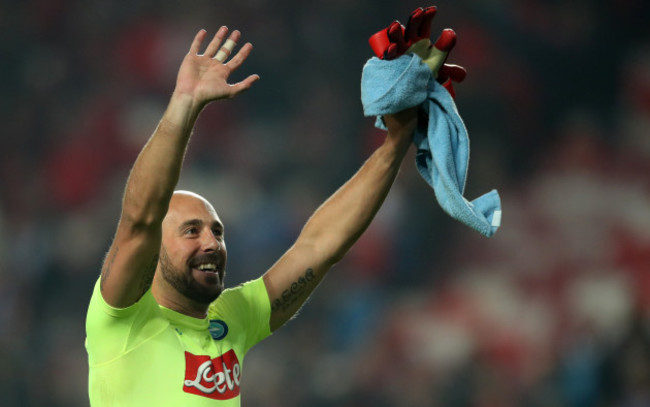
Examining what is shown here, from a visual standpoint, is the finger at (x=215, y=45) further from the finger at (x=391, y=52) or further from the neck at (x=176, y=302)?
the neck at (x=176, y=302)

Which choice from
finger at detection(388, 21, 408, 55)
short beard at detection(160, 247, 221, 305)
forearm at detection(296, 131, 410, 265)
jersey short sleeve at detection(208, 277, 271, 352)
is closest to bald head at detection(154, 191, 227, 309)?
short beard at detection(160, 247, 221, 305)

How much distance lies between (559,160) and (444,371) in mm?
1226

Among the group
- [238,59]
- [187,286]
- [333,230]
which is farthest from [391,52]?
[187,286]

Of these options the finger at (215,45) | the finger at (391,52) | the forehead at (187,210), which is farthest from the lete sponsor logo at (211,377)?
the finger at (391,52)

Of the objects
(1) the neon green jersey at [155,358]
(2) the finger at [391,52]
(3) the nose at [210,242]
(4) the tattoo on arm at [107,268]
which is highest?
(2) the finger at [391,52]

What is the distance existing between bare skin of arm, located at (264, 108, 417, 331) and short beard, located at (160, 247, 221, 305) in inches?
9.3

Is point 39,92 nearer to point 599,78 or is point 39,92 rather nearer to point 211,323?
point 211,323

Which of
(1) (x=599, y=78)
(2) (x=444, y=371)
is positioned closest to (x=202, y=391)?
(2) (x=444, y=371)

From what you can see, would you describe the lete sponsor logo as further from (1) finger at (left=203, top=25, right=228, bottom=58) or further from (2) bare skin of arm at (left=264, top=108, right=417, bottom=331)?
(1) finger at (left=203, top=25, right=228, bottom=58)

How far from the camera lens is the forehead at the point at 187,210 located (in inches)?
81.2

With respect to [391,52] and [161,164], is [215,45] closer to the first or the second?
[161,164]

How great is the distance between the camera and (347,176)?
4117 millimetres

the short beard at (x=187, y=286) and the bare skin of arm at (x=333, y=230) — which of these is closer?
the short beard at (x=187, y=286)

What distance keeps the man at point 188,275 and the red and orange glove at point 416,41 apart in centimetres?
14
